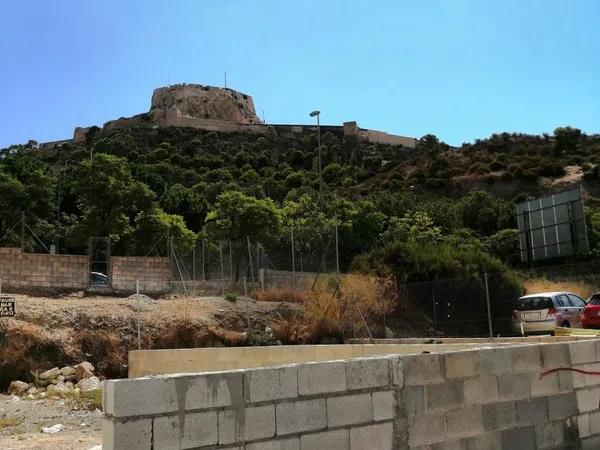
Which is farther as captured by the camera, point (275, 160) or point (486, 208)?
point (275, 160)

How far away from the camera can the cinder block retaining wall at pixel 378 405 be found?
4.53 m

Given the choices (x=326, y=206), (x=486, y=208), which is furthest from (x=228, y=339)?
(x=486, y=208)

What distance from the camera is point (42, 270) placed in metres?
22.6

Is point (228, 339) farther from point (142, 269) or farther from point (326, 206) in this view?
point (326, 206)

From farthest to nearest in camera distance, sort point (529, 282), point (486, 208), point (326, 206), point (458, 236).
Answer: point (486, 208) → point (458, 236) → point (326, 206) → point (529, 282)

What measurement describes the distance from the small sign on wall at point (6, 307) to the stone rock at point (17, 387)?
2473 mm

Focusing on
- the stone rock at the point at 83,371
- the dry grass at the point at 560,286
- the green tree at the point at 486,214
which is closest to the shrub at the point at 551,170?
the green tree at the point at 486,214

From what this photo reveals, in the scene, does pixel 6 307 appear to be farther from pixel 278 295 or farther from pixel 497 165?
pixel 497 165

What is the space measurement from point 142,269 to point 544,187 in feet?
186

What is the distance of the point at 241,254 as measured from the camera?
83.7 ft

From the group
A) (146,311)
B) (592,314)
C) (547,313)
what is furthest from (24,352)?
(592,314)

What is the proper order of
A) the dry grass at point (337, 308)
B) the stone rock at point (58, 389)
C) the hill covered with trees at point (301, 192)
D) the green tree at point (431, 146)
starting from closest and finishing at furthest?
the stone rock at point (58, 389) → the dry grass at point (337, 308) → the hill covered with trees at point (301, 192) → the green tree at point (431, 146)

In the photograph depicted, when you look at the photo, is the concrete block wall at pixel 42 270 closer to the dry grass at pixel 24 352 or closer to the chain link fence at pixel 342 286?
the chain link fence at pixel 342 286

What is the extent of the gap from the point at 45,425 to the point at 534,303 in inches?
526
